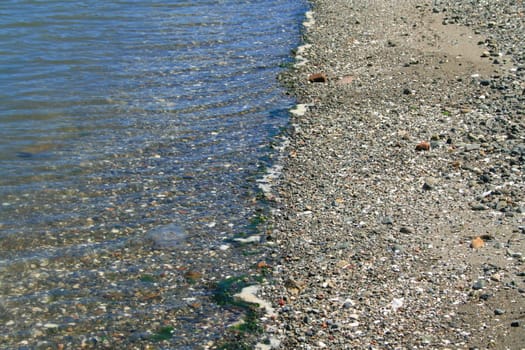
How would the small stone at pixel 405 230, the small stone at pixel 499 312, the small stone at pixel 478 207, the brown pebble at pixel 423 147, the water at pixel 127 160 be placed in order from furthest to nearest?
1. the brown pebble at pixel 423 147
2. the small stone at pixel 478 207
3. the small stone at pixel 405 230
4. the water at pixel 127 160
5. the small stone at pixel 499 312

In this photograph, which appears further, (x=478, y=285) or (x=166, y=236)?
(x=166, y=236)

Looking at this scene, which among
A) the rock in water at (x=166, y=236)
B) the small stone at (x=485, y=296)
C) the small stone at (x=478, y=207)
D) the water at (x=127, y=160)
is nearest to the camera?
the small stone at (x=485, y=296)

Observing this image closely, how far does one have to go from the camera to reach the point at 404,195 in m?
8.95

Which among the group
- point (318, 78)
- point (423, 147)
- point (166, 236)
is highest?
point (318, 78)

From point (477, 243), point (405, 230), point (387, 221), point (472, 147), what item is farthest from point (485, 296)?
point (472, 147)

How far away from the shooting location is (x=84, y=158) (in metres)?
10.3

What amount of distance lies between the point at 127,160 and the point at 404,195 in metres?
3.78

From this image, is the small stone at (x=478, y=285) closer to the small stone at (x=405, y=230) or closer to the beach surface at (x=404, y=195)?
the beach surface at (x=404, y=195)

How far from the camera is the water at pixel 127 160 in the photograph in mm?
7285

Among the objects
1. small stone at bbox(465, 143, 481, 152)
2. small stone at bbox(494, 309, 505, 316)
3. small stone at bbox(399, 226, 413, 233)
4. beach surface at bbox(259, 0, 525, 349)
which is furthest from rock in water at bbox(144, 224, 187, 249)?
small stone at bbox(465, 143, 481, 152)

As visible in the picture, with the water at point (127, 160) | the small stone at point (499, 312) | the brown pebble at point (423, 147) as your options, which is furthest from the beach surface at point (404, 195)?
the water at point (127, 160)

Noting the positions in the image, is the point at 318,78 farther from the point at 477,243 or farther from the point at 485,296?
the point at 485,296

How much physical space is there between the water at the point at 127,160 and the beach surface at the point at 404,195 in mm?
594

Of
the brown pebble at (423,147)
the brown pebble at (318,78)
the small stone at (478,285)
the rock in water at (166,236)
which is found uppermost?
the brown pebble at (318,78)
